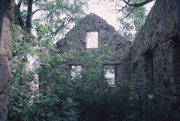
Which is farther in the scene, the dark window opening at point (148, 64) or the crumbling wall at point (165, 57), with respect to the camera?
the dark window opening at point (148, 64)

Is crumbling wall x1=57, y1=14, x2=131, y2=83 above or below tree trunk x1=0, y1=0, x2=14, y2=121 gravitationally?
above

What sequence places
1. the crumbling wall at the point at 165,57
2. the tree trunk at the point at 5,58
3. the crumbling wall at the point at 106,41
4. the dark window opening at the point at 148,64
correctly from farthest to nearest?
→ the crumbling wall at the point at 106,41 < the dark window opening at the point at 148,64 < the crumbling wall at the point at 165,57 < the tree trunk at the point at 5,58

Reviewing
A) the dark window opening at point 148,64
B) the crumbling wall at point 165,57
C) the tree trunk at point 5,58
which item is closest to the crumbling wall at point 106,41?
the dark window opening at point 148,64

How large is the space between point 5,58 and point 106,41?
30.6 ft

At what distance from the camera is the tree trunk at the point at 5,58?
1.69 metres

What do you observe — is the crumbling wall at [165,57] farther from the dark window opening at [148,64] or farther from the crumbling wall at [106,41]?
the crumbling wall at [106,41]

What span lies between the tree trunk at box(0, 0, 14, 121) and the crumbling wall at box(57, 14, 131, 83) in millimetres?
7976

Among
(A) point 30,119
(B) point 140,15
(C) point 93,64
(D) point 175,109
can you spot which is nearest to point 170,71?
(D) point 175,109

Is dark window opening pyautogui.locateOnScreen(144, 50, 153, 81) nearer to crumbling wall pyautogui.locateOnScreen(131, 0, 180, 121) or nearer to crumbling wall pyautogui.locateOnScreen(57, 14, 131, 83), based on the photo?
crumbling wall pyautogui.locateOnScreen(131, 0, 180, 121)

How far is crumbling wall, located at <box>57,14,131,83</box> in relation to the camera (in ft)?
33.8

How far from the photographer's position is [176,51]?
3.48 metres

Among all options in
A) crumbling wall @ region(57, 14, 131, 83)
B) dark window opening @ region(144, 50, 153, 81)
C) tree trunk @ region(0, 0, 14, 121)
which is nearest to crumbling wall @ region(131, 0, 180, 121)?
dark window opening @ region(144, 50, 153, 81)

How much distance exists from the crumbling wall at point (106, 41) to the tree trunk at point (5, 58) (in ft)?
26.2

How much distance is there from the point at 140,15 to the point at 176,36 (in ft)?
41.9
